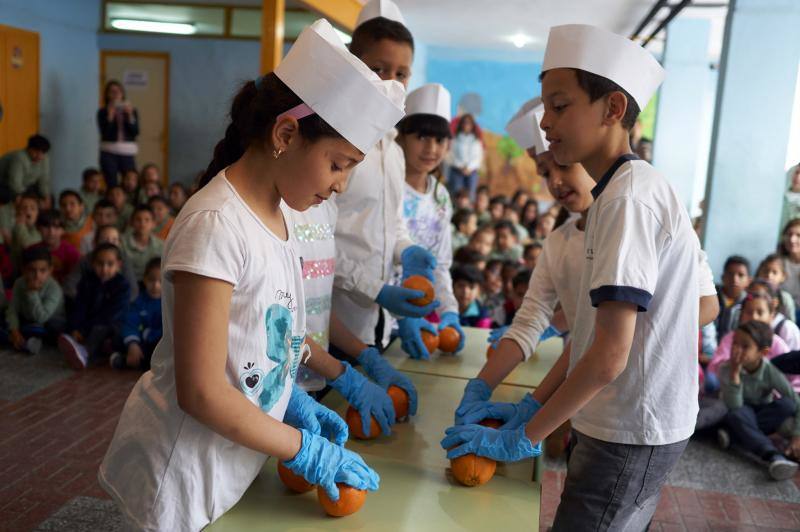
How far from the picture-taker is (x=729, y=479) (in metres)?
3.54

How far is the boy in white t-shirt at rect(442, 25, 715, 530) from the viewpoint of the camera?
4.23ft

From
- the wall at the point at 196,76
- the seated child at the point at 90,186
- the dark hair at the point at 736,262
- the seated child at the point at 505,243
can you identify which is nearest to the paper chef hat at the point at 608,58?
the dark hair at the point at 736,262

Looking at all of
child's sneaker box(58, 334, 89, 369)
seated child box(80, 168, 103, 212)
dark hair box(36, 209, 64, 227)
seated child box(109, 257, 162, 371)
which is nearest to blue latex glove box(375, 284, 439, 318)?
seated child box(109, 257, 162, 371)

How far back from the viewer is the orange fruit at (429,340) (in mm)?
2525

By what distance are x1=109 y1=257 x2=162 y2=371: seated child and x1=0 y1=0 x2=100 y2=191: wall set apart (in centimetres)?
567

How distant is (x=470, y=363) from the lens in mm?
2514

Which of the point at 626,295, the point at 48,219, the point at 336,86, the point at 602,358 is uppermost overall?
the point at 336,86

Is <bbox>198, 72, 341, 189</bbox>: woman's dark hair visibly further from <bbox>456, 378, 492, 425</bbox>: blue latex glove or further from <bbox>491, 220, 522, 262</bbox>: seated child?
<bbox>491, 220, 522, 262</bbox>: seated child

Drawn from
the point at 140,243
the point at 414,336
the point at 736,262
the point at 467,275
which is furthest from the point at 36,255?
the point at 736,262

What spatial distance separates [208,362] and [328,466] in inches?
12.4

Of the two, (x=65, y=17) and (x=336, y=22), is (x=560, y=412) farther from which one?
(x=65, y=17)

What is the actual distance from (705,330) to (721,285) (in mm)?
783

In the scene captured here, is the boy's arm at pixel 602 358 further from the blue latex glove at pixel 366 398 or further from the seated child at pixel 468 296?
the seated child at pixel 468 296

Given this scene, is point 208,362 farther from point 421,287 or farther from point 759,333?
point 759,333
